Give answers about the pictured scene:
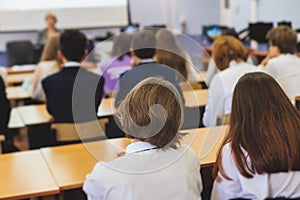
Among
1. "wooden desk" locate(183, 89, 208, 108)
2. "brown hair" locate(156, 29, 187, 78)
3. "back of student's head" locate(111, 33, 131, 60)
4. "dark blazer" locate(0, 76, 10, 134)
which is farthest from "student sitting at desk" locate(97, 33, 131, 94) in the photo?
"dark blazer" locate(0, 76, 10, 134)

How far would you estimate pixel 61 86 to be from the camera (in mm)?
2803

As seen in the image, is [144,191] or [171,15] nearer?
[144,191]

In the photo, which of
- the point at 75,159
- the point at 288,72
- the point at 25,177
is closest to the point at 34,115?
the point at 75,159

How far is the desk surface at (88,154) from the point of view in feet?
5.38

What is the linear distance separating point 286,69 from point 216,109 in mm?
826

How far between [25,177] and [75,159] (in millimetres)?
274

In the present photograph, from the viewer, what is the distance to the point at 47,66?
373 centimetres

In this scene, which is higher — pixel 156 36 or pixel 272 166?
pixel 156 36

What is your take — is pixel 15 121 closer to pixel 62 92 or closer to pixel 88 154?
pixel 62 92

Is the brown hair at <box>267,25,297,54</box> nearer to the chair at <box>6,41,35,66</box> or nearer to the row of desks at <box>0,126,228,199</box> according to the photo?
the row of desks at <box>0,126,228,199</box>

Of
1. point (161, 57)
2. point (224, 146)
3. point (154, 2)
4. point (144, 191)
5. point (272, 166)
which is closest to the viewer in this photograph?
point (144, 191)

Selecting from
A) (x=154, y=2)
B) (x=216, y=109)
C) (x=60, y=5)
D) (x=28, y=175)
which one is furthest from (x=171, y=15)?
(x=28, y=175)

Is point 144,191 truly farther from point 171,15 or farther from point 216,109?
point 171,15

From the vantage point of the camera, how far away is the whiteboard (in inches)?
296
